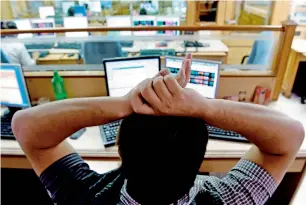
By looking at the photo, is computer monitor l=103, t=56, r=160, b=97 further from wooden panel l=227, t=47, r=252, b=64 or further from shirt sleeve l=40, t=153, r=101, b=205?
wooden panel l=227, t=47, r=252, b=64

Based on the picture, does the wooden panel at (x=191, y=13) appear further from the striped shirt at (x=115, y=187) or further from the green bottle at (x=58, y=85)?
the striped shirt at (x=115, y=187)

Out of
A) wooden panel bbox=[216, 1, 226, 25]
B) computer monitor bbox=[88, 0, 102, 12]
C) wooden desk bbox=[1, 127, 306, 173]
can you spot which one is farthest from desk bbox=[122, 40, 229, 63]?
wooden desk bbox=[1, 127, 306, 173]

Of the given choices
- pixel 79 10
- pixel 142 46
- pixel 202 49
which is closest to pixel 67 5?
pixel 79 10

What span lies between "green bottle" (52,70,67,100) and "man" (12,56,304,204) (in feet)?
3.79

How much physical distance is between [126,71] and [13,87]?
77 centimetres

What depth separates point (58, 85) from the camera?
6.02 feet

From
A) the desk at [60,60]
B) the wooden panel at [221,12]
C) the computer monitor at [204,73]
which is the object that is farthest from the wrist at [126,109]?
the wooden panel at [221,12]

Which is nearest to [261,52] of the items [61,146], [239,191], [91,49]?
[91,49]

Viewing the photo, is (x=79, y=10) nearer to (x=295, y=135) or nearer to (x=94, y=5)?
(x=94, y=5)

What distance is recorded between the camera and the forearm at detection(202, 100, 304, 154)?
67 cm

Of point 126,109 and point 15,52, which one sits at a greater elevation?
point 126,109

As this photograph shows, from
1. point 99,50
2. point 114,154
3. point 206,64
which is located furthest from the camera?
point 99,50

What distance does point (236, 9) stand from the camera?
4.92m

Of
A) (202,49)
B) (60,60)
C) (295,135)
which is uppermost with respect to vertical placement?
(295,135)
